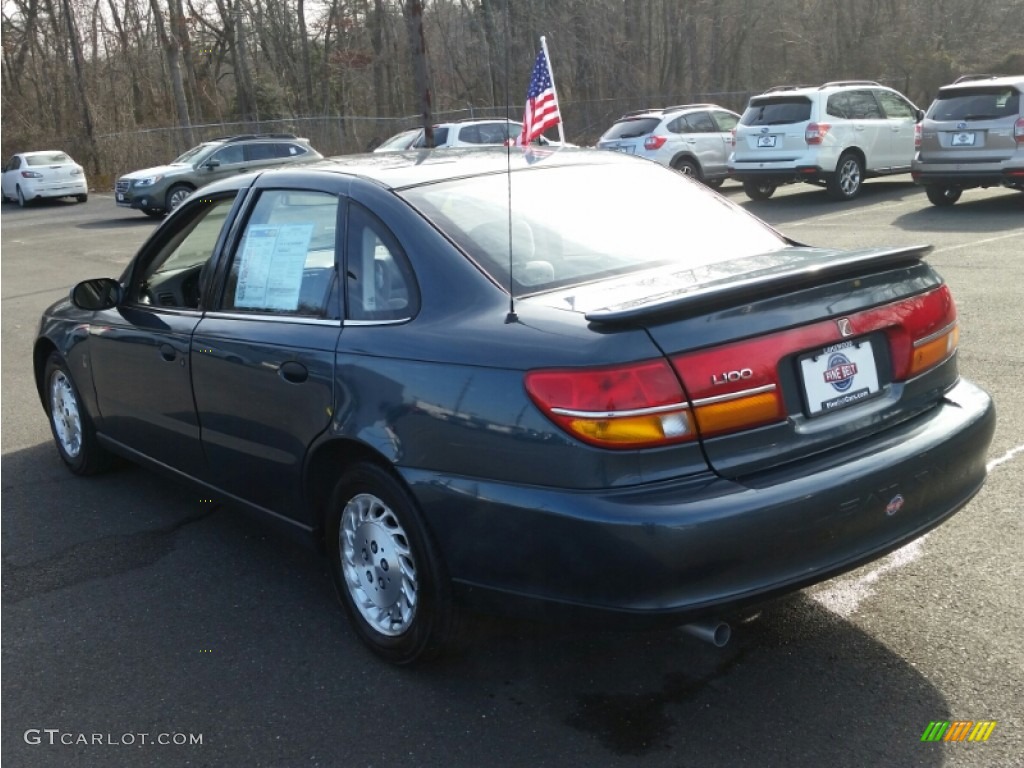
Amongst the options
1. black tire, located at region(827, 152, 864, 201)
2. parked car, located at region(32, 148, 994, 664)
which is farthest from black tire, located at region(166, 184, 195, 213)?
parked car, located at region(32, 148, 994, 664)

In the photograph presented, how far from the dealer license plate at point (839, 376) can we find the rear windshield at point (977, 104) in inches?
510

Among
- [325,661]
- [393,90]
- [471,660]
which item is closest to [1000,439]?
[471,660]

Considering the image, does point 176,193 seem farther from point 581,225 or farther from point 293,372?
point 581,225

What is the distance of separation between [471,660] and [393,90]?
48.9 metres

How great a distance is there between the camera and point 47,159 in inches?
1270

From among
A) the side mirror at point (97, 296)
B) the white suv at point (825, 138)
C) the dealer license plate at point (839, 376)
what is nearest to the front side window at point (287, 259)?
the side mirror at point (97, 296)

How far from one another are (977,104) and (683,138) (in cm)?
653

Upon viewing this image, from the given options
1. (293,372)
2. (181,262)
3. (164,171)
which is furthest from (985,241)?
(164,171)

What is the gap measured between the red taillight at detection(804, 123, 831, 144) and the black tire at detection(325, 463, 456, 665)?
14828mm

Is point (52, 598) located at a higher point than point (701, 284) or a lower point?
lower

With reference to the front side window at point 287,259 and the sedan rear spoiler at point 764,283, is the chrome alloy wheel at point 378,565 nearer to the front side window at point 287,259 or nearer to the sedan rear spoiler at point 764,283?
the front side window at point 287,259

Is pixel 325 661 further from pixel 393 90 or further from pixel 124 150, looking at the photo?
pixel 393 90

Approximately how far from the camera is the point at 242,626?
12.9 ft

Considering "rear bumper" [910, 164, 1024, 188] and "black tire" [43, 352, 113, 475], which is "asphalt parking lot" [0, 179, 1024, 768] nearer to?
"black tire" [43, 352, 113, 475]
